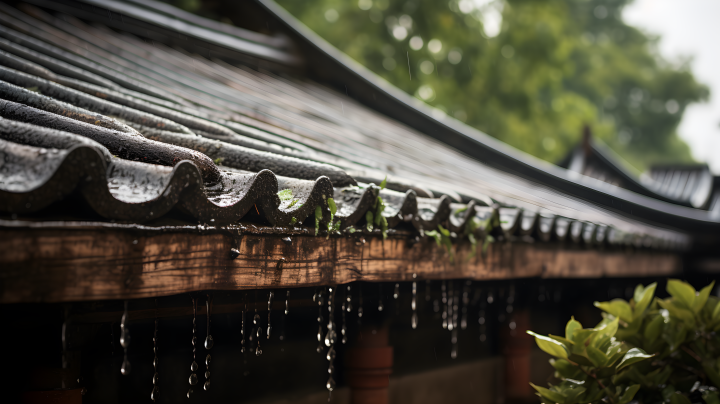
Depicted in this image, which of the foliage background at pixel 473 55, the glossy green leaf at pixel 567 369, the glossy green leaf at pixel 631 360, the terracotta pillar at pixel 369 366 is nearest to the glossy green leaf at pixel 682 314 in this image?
the glossy green leaf at pixel 631 360

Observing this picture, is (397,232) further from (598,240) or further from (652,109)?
(652,109)

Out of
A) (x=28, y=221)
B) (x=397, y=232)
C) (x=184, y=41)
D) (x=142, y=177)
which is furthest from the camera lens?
(x=184, y=41)

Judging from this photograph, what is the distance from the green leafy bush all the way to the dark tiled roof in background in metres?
0.48

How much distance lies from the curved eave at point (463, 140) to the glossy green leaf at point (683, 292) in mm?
1992

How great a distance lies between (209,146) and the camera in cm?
165

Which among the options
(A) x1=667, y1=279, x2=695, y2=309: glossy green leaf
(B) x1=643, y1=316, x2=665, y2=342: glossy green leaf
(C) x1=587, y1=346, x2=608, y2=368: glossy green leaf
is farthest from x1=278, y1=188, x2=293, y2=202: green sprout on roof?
(A) x1=667, y1=279, x2=695, y2=309: glossy green leaf

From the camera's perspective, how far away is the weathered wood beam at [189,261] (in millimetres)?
891

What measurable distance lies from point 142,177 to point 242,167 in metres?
0.60

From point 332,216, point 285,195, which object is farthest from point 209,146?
point 332,216

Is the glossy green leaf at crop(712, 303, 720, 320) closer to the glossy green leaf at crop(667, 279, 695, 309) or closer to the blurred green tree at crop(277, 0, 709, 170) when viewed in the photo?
the glossy green leaf at crop(667, 279, 695, 309)

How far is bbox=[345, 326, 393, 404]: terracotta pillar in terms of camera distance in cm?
212

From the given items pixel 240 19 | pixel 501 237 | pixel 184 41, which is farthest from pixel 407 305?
pixel 240 19

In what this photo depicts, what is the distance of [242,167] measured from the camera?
65.3 inches

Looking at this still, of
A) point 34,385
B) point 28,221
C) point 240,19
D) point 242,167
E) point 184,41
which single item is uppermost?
point 240,19
